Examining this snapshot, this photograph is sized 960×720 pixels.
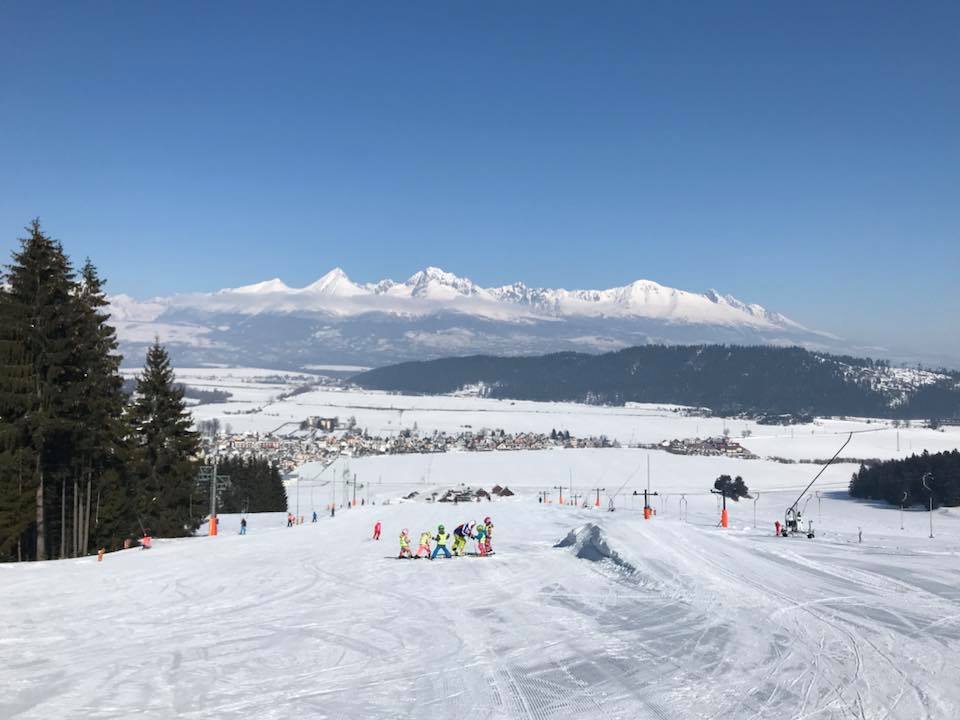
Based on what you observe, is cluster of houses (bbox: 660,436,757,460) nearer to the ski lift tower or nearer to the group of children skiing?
the ski lift tower

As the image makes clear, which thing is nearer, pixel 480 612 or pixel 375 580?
pixel 480 612

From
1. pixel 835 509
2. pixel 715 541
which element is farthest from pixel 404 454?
pixel 715 541

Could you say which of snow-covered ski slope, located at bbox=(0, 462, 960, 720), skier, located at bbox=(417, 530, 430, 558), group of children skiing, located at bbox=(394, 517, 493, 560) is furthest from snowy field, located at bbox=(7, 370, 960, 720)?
skier, located at bbox=(417, 530, 430, 558)

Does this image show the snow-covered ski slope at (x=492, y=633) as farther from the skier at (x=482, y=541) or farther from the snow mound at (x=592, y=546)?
the skier at (x=482, y=541)

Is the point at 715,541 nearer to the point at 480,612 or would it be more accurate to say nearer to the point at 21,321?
the point at 480,612

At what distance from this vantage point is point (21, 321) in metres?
26.7

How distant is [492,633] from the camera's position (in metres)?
15.9

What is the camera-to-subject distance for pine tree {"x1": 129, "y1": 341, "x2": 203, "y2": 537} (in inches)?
1537

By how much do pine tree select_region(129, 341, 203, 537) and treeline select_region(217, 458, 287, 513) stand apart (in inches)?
1446

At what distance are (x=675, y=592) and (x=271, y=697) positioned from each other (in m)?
11.3

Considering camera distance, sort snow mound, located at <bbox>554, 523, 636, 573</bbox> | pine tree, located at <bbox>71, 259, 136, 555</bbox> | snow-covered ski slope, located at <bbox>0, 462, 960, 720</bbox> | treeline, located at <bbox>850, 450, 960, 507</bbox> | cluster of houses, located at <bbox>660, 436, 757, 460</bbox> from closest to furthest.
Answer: snow-covered ski slope, located at <bbox>0, 462, 960, 720</bbox>
snow mound, located at <bbox>554, 523, 636, 573</bbox>
pine tree, located at <bbox>71, 259, 136, 555</bbox>
treeline, located at <bbox>850, 450, 960, 507</bbox>
cluster of houses, located at <bbox>660, 436, 757, 460</bbox>

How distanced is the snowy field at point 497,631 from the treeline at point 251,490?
154 feet

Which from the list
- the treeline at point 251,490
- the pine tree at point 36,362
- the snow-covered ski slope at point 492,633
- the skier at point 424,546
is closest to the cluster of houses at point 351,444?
the treeline at point 251,490

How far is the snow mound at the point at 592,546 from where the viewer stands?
24.5m
